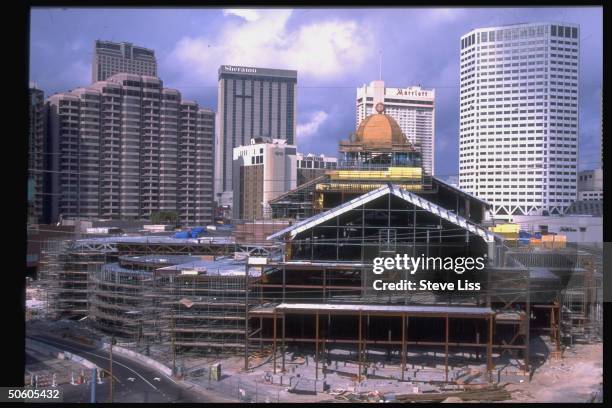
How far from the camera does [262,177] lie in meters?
9.19

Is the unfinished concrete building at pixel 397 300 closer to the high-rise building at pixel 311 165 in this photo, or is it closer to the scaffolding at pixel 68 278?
the high-rise building at pixel 311 165

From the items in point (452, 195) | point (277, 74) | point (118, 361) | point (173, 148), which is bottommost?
point (118, 361)

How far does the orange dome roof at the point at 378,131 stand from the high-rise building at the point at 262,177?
120 centimetres

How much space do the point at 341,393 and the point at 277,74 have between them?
378 cm

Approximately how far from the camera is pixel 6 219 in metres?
2.72

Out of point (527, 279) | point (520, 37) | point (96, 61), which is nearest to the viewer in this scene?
point (527, 279)

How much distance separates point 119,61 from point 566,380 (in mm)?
6731

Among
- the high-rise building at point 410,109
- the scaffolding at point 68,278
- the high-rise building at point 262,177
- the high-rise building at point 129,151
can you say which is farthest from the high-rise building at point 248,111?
the scaffolding at point 68,278

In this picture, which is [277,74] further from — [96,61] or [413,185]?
[96,61]

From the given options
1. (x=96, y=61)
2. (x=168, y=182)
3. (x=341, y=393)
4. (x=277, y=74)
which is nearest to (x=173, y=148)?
(x=168, y=182)

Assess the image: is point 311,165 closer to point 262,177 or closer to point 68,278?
point 262,177

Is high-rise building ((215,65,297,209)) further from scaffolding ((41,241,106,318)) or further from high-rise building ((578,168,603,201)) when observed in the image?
high-rise building ((578,168,603,201))

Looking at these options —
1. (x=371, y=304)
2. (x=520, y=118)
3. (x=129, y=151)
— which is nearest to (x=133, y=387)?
(x=371, y=304)

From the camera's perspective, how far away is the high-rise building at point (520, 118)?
6051 mm
